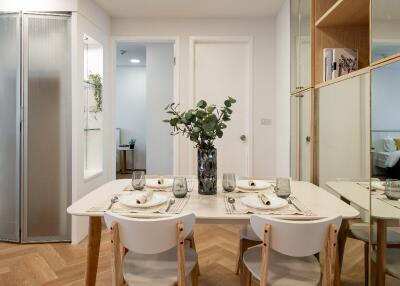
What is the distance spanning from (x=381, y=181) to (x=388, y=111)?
0.34m

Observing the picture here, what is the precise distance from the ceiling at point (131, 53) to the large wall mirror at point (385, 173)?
4.33 metres

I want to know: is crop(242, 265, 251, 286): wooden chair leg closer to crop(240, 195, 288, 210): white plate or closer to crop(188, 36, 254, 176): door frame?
crop(240, 195, 288, 210): white plate

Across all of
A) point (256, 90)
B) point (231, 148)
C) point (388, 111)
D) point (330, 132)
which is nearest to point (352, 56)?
point (330, 132)

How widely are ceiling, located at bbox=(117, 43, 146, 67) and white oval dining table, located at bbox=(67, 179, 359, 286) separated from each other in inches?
152

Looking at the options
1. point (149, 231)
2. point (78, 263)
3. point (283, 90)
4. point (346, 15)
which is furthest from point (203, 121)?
point (283, 90)

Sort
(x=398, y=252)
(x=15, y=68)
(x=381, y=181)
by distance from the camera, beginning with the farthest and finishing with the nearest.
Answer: (x=15, y=68) → (x=381, y=181) → (x=398, y=252)

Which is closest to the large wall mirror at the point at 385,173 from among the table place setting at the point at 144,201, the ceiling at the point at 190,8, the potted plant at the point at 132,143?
the table place setting at the point at 144,201

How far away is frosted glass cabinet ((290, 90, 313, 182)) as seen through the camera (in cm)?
245

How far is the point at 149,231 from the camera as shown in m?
1.24

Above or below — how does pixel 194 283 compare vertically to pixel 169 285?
below

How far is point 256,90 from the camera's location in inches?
145

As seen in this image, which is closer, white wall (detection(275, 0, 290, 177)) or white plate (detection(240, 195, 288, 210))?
white plate (detection(240, 195, 288, 210))

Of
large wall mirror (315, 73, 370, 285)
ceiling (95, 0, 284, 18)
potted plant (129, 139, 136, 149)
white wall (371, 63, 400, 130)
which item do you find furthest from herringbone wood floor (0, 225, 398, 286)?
potted plant (129, 139, 136, 149)

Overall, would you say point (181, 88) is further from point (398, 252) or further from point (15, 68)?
point (398, 252)
